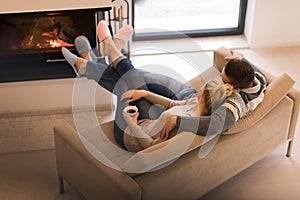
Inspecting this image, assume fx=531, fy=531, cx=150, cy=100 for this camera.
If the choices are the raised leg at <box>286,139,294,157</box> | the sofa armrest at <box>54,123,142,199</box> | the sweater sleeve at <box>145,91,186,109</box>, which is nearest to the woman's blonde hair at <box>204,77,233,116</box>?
the sweater sleeve at <box>145,91,186,109</box>

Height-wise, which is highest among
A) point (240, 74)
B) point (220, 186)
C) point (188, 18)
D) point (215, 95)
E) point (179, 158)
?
point (240, 74)

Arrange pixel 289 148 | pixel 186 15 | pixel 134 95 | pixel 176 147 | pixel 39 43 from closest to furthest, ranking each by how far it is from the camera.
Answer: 1. pixel 176 147
2. pixel 134 95
3. pixel 289 148
4. pixel 39 43
5. pixel 186 15

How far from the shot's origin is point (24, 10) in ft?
9.86

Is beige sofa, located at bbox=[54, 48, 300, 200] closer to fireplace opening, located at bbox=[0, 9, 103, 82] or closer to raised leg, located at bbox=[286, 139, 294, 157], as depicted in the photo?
raised leg, located at bbox=[286, 139, 294, 157]

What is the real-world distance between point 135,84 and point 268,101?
0.68 m

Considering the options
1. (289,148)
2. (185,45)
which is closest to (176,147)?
(289,148)

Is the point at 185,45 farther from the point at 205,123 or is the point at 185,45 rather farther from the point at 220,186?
the point at 205,123

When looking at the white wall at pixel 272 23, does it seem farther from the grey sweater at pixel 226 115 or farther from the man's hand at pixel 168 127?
the man's hand at pixel 168 127

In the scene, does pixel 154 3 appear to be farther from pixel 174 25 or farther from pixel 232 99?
pixel 232 99

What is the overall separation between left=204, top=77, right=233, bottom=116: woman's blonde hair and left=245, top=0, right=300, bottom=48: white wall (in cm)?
181

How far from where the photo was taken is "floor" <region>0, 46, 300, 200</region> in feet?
9.18

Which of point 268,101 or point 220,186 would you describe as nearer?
point 268,101

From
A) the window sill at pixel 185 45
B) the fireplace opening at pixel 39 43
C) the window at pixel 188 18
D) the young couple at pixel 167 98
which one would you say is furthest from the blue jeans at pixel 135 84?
the window at pixel 188 18

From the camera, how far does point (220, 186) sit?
2852 millimetres
